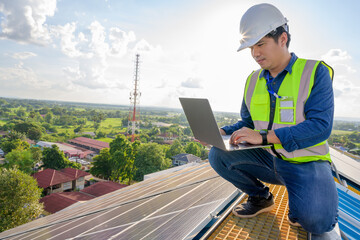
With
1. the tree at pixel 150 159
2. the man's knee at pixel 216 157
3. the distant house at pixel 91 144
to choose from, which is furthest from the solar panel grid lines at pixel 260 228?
the distant house at pixel 91 144

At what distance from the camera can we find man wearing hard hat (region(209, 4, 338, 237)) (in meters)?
1.65

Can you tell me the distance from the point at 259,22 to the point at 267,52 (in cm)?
25

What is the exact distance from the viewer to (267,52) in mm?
1851

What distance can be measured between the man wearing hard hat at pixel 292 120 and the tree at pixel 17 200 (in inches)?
533

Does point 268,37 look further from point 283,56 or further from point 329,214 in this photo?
point 329,214

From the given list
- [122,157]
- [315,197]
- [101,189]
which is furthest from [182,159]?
[315,197]

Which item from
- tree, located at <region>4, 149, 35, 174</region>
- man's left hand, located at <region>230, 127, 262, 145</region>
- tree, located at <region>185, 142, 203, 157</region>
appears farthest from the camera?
tree, located at <region>185, 142, 203, 157</region>

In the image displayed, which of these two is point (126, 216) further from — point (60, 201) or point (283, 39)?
point (60, 201)

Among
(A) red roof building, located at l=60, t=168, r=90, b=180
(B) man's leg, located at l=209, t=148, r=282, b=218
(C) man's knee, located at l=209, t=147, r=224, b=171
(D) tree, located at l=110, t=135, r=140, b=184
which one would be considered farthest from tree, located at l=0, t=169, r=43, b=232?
(B) man's leg, located at l=209, t=148, r=282, b=218

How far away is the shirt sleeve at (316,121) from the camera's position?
161 centimetres

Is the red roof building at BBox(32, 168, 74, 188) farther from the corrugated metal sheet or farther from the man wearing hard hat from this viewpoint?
the man wearing hard hat

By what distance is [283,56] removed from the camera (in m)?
1.90

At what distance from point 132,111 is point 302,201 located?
89.2ft

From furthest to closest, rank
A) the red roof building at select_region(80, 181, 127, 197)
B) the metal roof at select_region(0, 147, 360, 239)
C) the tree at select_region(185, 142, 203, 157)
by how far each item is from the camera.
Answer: the tree at select_region(185, 142, 203, 157) < the red roof building at select_region(80, 181, 127, 197) < the metal roof at select_region(0, 147, 360, 239)
